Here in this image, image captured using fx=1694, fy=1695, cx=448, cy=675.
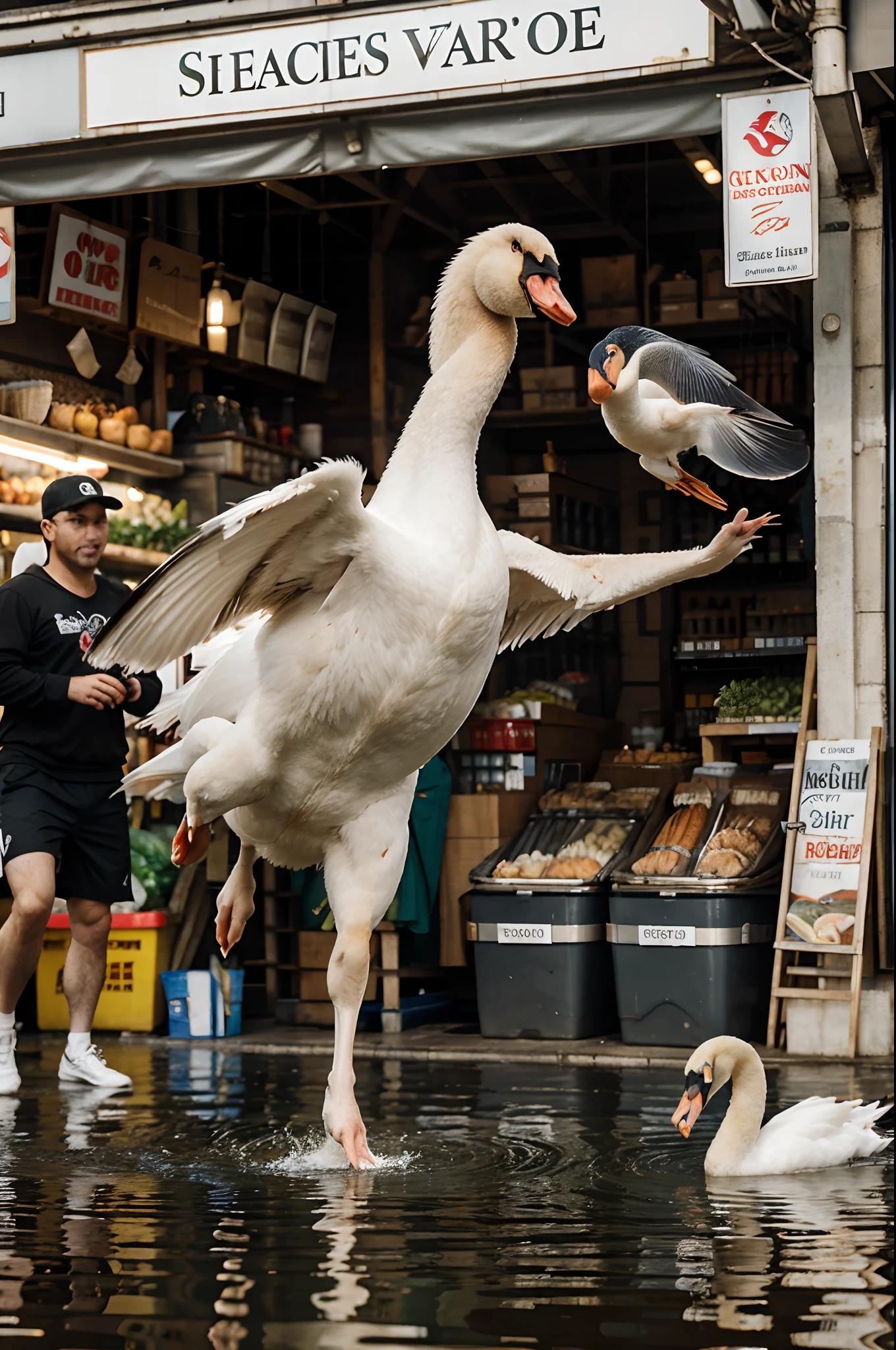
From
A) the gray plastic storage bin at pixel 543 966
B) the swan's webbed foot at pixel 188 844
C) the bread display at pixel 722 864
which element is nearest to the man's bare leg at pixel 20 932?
the swan's webbed foot at pixel 188 844

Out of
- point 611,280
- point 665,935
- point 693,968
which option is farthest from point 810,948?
point 611,280

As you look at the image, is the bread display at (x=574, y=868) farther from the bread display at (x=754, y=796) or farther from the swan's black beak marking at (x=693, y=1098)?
the swan's black beak marking at (x=693, y=1098)

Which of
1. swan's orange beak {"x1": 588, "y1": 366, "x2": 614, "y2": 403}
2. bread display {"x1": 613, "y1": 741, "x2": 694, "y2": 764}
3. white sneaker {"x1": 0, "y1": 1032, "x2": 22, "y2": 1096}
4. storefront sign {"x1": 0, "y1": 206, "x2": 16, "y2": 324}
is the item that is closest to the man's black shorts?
white sneaker {"x1": 0, "y1": 1032, "x2": 22, "y2": 1096}

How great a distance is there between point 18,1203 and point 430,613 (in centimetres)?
186

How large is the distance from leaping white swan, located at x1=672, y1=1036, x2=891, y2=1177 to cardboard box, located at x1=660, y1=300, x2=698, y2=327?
740cm

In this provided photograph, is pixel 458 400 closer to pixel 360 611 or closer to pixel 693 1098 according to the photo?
pixel 360 611

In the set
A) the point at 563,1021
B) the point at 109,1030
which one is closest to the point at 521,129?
Result: the point at 563,1021

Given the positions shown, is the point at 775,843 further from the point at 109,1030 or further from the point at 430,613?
the point at 430,613

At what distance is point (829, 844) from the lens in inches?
297

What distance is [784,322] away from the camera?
11406 millimetres

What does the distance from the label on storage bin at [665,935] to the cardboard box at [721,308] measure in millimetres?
5042

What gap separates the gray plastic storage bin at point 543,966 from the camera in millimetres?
8195

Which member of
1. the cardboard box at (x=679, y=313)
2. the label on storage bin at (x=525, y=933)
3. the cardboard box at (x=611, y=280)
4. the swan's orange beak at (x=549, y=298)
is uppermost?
the cardboard box at (x=611, y=280)

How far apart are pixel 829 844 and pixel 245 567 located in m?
4.17
